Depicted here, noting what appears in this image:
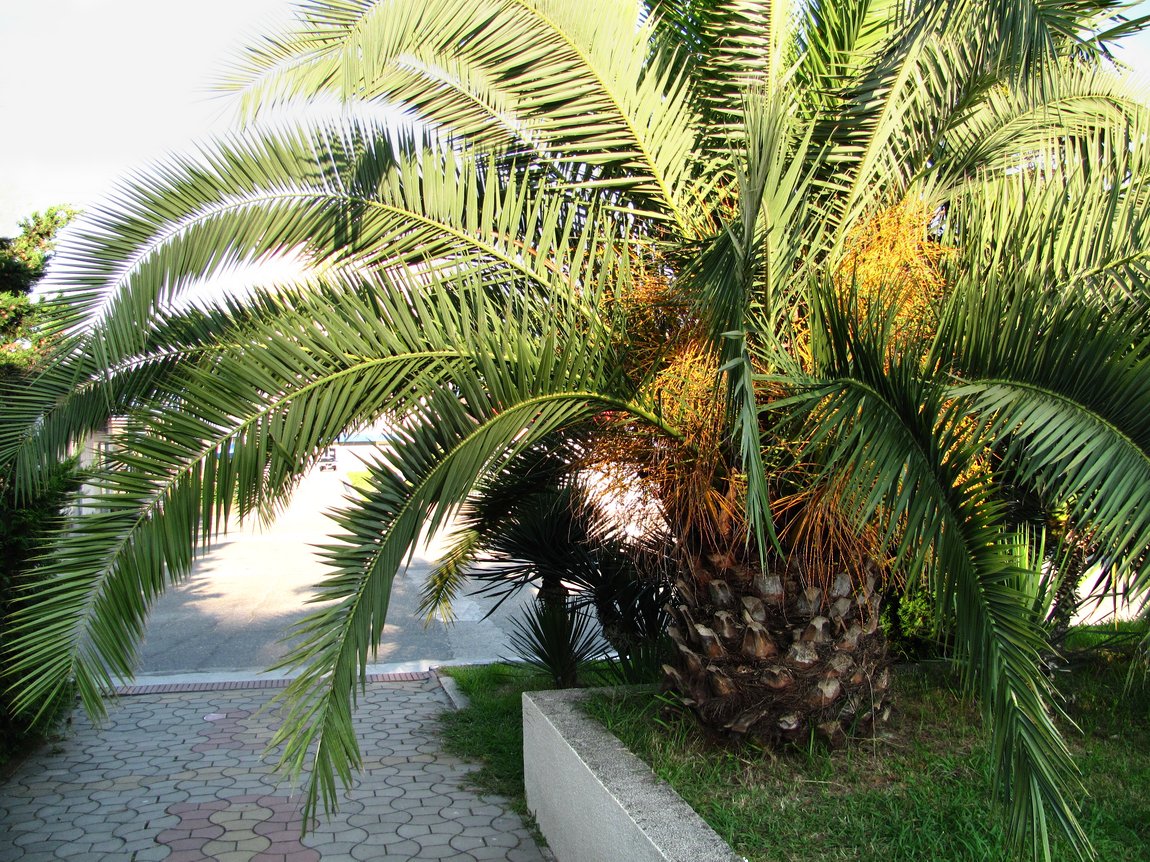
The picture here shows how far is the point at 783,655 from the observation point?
418 centimetres

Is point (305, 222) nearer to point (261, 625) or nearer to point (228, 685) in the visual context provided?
point (228, 685)

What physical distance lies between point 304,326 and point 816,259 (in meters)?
2.55

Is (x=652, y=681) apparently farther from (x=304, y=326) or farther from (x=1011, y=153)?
(x=1011, y=153)

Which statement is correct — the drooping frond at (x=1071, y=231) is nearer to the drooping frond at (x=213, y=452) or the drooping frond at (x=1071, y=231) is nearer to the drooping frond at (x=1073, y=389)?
the drooping frond at (x=1073, y=389)

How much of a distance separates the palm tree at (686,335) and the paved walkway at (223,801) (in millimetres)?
1019

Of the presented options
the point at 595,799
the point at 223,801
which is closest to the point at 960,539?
the point at 595,799

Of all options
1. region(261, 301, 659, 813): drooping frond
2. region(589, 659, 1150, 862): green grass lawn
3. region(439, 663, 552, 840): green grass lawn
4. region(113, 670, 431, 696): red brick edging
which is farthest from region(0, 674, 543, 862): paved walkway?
region(261, 301, 659, 813): drooping frond

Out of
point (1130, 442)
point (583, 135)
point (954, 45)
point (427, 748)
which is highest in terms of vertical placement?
point (954, 45)

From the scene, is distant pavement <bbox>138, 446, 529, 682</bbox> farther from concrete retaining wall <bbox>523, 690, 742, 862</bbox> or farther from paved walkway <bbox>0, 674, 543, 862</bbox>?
concrete retaining wall <bbox>523, 690, 742, 862</bbox>

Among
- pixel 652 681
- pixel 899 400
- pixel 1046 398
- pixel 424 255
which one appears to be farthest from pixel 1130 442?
pixel 652 681

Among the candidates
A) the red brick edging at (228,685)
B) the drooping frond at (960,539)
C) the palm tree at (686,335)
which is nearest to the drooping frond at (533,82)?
the palm tree at (686,335)

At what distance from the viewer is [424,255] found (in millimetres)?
4441

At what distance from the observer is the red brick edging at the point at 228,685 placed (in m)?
7.43

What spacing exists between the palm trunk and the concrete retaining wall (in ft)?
1.67
